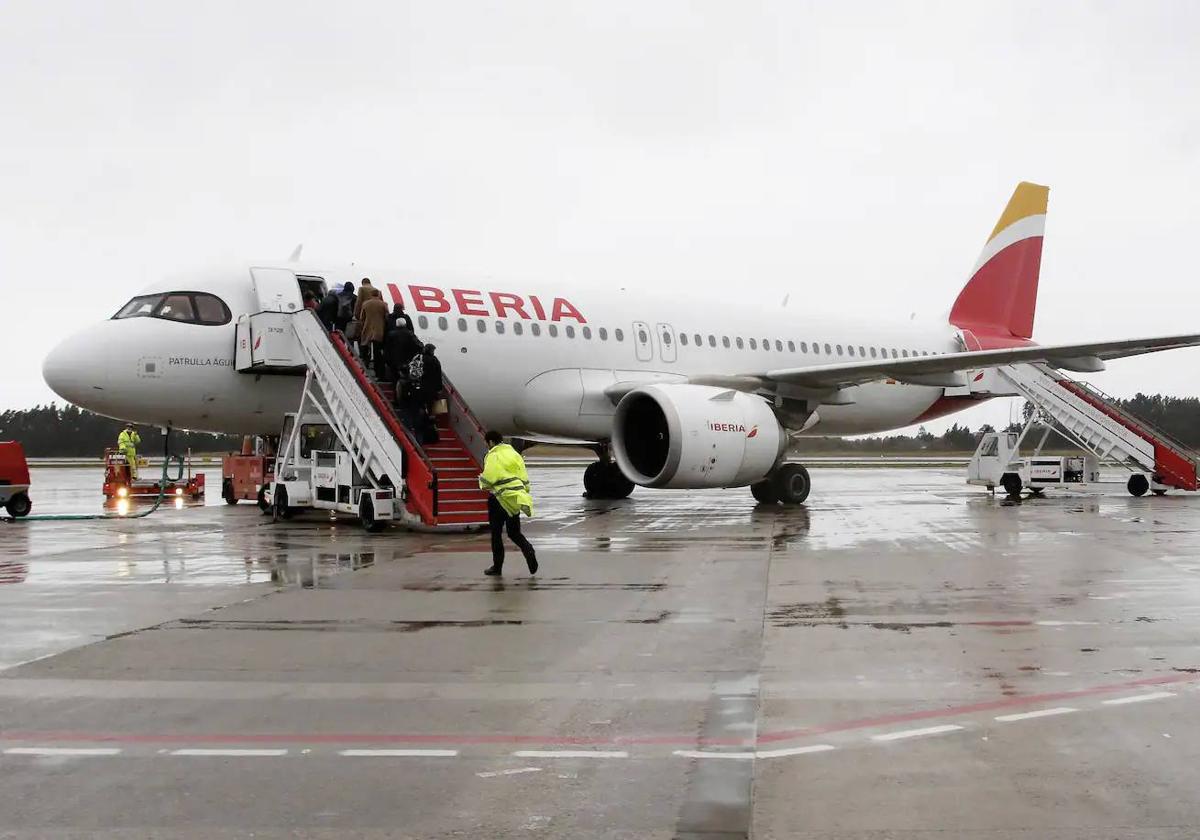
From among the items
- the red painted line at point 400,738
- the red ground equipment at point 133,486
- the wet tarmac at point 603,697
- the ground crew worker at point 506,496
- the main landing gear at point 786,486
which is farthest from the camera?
the red ground equipment at point 133,486

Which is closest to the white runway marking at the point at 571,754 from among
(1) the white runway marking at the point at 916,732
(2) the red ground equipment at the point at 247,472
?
(1) the white runway marking at the point at 916,732

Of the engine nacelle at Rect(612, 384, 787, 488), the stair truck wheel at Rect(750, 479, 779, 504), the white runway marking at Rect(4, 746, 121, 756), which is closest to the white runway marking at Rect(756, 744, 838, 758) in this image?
the white runway marking at Rect(4, 746, 121, 756)

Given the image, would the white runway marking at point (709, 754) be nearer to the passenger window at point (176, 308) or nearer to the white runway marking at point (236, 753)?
the white runway marking at point (236, 753)

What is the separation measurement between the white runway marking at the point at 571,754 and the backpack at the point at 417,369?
1093 cm

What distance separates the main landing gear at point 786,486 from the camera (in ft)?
65.4

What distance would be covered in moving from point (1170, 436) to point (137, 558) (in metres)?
21.4

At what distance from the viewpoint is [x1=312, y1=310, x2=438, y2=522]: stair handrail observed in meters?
14.1

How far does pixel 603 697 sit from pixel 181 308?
480 inches

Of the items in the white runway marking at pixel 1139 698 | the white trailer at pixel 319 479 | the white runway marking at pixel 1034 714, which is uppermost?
the white trailer at pixel 319 479

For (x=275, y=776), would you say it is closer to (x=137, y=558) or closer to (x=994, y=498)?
(x=137, y=558)

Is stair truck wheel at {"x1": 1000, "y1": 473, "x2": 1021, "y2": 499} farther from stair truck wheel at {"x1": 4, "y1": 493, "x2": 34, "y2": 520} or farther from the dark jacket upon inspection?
stair truck wheel at {"x1": 4, "y1": 493, "x2": 34, "y2": 520}

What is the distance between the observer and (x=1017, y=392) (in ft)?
84.3

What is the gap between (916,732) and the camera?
4.90 meters

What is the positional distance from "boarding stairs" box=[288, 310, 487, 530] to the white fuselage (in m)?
1.07
